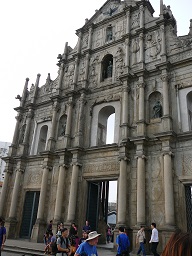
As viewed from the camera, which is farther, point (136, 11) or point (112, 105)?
point (136, 11)

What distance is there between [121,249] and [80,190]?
7.32 metres

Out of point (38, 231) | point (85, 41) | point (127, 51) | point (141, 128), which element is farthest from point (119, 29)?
point (38, 231)

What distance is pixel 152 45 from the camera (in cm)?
1591

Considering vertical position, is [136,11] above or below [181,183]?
above

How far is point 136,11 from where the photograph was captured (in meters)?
17.9

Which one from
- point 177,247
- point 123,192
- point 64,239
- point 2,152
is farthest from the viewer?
point 2,152

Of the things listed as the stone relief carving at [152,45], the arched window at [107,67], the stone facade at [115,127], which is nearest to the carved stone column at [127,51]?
the stone facade at [115,127]

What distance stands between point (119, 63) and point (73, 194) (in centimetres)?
899

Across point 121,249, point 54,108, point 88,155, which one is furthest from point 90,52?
point 121,249

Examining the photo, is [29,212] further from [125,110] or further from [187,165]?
[187,165]

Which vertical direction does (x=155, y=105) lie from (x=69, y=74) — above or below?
below

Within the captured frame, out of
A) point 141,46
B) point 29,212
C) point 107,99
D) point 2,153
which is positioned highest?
point 2,153

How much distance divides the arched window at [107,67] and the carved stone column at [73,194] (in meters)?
6.66

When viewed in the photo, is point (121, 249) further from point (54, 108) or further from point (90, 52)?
point (90, 52)
